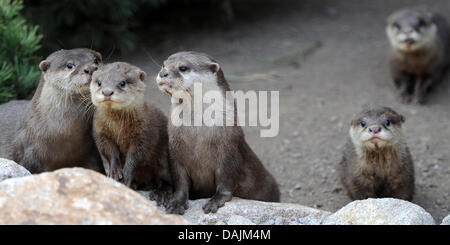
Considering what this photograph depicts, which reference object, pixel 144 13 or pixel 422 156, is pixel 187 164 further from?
pixel 144 13

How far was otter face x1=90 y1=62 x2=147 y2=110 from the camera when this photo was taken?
3.85 m

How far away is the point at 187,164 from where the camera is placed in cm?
415

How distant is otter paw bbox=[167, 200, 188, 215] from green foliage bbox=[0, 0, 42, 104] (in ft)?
5.66

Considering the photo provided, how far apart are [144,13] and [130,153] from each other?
4.87 m

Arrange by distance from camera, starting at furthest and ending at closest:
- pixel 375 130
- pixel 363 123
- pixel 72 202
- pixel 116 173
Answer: pixel 363 123, pixel 375 130, pixel 116 173, pixel 72 202

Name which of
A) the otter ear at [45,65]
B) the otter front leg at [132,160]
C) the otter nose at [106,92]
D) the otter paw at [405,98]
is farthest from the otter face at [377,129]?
the otter paw at [405,98]

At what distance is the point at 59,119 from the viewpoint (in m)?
Answer: 4.23

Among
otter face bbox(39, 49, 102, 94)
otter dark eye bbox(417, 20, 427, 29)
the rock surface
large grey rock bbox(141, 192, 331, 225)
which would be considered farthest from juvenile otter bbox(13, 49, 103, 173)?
otter dark eye bbox(417, 20, 427, 29)

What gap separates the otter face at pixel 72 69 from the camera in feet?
13.5

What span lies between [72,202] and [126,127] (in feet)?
3.86

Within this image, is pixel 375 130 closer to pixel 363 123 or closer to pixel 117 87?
pixel 363 123

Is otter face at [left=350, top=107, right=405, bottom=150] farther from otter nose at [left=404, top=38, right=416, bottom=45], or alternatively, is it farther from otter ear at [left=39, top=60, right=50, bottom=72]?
otter nose at [left=404, top=38, right=416, bottom=45]

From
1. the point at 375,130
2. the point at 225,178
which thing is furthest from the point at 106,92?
the point at 375,130
